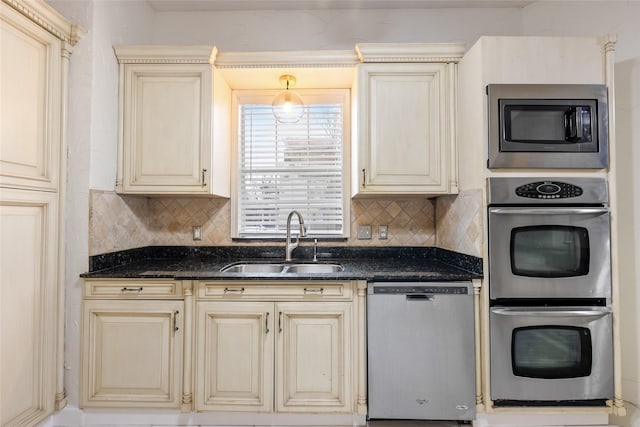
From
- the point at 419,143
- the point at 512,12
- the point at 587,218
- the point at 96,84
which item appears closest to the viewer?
the point at 587,218

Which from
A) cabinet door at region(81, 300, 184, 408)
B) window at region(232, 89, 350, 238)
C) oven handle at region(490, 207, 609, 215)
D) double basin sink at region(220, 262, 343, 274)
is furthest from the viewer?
window at region(232, 89, 350, 238)

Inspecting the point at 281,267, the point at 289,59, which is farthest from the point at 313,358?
the point at 289,59

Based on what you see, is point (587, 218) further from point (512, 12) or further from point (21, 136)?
point (21, 136)

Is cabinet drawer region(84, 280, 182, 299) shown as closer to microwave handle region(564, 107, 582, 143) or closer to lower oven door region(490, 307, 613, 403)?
lower oven door region(490, 307, 613, 403)

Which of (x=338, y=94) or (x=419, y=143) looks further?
(x=338, y=94)

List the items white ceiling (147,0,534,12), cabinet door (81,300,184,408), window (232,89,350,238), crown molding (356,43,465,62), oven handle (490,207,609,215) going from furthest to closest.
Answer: window (232,89,350,238)
white ceiling (147,0,534,12)
crown molding (356,43,465,62)
cabinet door (81,300,184,408)
oven handle (490,207,609,215)

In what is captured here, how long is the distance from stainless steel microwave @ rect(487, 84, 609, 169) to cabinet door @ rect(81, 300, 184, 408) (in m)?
2.09

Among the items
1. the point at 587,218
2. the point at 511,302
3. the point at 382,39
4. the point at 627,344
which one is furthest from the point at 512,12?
the point at 627,344

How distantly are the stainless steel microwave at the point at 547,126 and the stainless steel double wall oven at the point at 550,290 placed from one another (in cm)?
12

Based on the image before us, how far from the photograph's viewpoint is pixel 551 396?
179 centimetres

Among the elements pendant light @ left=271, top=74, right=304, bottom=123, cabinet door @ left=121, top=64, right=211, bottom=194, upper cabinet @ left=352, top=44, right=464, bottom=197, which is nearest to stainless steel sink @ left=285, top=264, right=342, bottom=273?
upper cabinet @ left=352, top=44, right=464, bottom=197

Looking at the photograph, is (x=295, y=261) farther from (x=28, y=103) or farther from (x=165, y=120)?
(x=28, y=103)

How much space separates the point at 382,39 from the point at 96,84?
80.6 inches

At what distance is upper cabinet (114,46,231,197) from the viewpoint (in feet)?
7.09
